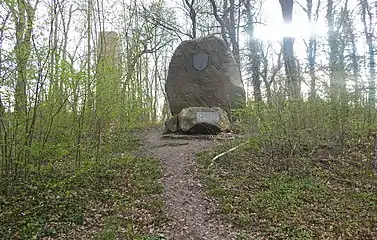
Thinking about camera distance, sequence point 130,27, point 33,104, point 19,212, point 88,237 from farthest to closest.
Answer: point 130,27 < point 33,104 < point 19,212 < point 88,237

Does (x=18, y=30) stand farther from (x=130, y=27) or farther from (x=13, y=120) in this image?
(x=130, y=27)

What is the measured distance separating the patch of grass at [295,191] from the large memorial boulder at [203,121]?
62.4 inches

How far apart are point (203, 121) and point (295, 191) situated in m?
4.19

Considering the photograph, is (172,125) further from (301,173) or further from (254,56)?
(254,56)

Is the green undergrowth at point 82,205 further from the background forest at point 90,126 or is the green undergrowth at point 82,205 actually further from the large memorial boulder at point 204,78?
the large memorial boulder at point 204,78

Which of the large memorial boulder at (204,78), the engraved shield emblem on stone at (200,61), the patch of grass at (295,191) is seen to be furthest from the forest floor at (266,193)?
the engraved shield emblem on stone at (200,61)

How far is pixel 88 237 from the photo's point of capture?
3998 millimetres

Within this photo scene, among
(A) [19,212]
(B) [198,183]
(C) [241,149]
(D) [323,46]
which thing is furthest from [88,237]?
(D) [323,46]

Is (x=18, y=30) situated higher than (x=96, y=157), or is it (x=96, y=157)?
(x=18, y=30)

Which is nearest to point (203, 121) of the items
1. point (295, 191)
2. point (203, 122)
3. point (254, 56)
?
point (203, 122)

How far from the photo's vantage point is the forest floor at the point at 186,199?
4227 millimetres

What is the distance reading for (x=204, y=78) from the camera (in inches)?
413

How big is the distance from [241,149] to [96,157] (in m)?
3.06

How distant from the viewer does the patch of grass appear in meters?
4.28
